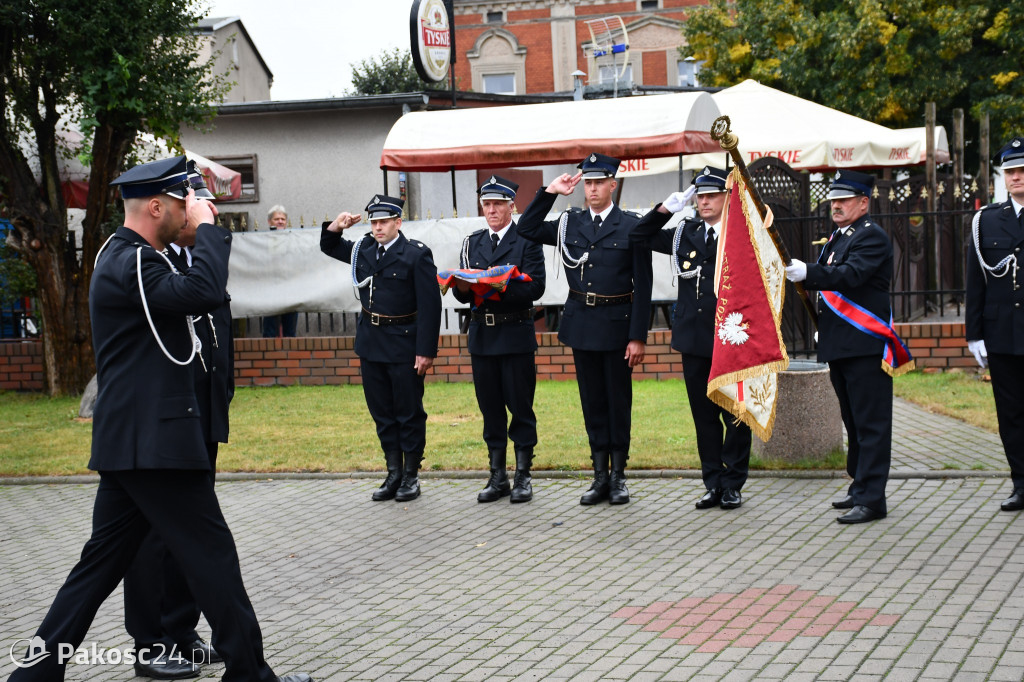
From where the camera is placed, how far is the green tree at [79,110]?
1203cm

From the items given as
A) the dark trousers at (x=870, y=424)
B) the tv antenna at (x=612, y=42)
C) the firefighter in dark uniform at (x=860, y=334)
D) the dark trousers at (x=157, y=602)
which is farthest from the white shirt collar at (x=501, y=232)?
the tv antenna at (x=612, y=42)

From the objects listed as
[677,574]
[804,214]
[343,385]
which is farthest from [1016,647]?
[343,385]

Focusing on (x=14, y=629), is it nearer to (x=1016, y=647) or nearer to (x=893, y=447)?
(x=1016, y=647)

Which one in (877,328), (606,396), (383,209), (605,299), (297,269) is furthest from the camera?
(297,269)

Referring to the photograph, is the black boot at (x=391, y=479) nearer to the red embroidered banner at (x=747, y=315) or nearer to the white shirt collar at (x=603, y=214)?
the white shirt collar at (x=603, y=214)

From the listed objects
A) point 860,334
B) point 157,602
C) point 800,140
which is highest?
point 800,140

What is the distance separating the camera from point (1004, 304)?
7.00m

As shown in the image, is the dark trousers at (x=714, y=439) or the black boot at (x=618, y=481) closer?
the dark trousers at (x=714, y=439)

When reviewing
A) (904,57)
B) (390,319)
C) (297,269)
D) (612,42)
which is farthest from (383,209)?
(612,42)

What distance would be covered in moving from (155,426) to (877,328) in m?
4.45

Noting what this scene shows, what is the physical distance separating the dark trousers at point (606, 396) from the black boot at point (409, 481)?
1.25m

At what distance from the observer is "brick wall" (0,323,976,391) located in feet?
43.2

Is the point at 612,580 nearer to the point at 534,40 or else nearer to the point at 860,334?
the point at 860,334

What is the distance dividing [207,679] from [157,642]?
263 millimetres
